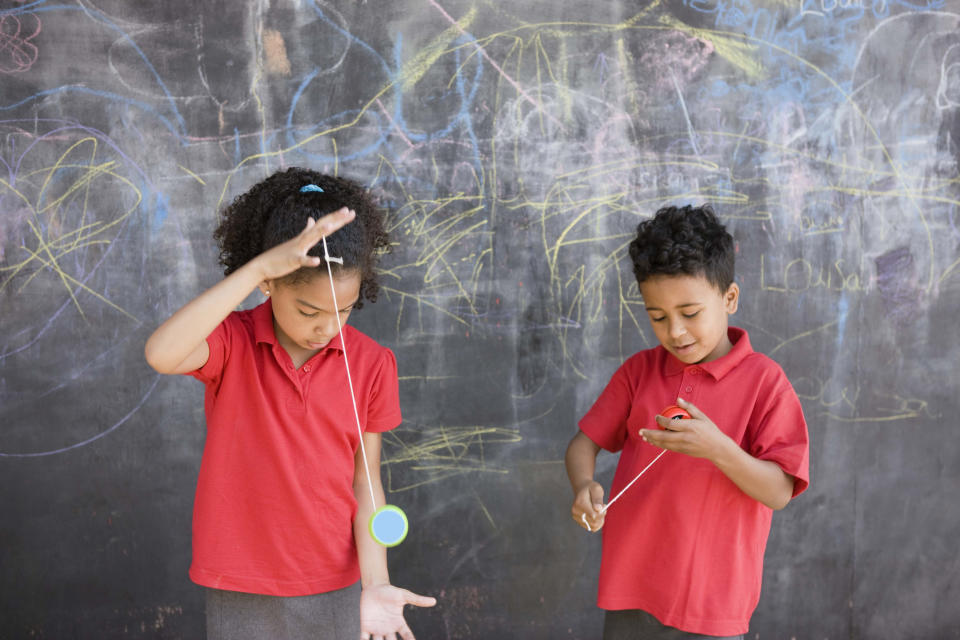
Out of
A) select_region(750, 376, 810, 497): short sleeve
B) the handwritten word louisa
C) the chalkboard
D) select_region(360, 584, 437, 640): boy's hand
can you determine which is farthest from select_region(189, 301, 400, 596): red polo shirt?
the handwritten word louisa

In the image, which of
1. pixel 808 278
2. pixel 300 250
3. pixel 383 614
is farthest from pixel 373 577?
pixel 808 278

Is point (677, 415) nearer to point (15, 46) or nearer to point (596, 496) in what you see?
point (596, 496)

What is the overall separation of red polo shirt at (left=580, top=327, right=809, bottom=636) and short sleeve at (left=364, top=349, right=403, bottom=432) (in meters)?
0.57

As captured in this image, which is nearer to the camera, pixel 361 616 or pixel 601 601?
pixel 361 616

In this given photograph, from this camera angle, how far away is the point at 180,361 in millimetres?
1535

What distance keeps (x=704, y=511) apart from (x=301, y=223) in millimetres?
1094

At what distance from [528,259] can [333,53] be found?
3.27 feet

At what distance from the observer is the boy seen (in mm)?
1709

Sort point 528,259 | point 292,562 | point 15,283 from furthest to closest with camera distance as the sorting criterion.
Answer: point 528,259, point 15,283, point 292,562

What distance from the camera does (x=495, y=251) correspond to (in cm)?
285

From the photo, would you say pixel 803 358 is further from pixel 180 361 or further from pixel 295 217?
pixel 180 361

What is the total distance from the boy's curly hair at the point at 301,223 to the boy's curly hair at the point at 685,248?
64 cm

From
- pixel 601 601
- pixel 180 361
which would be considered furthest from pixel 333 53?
pixel 601 601

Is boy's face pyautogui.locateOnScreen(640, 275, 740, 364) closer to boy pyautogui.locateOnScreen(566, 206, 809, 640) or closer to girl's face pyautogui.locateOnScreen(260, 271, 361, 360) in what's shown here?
boy pyautogui.locateOnScreen(566, 206, 809, 640)
